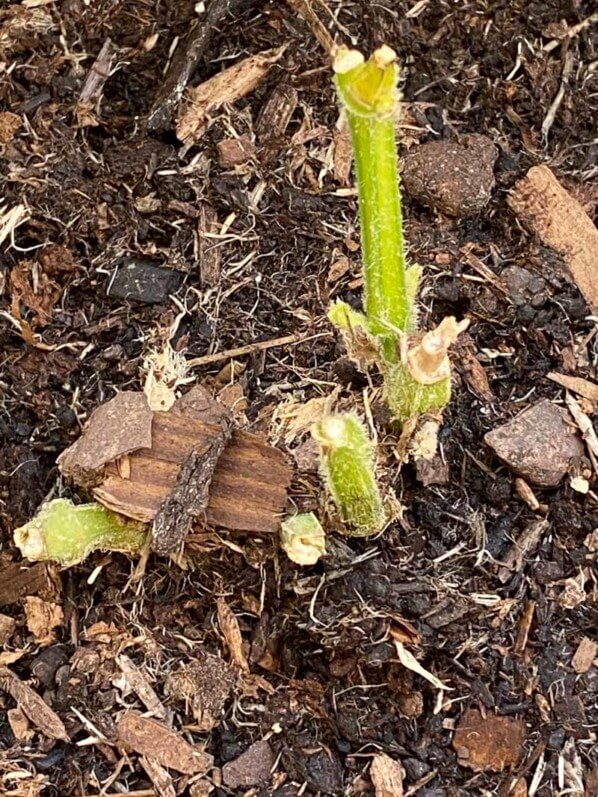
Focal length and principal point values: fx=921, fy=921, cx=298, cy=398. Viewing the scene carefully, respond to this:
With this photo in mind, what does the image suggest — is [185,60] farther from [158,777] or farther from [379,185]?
[158,777]

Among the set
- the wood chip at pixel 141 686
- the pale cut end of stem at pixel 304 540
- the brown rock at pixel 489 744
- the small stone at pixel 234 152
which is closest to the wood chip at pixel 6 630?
the wood chip at pixel 141 686

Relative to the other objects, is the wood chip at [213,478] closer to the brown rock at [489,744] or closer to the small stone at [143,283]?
the small stone at [143,283]

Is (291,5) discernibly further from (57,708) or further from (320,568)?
(57,708)

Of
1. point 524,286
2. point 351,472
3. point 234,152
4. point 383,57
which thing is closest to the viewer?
point 383,57

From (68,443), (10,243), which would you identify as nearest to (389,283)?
(68,443)

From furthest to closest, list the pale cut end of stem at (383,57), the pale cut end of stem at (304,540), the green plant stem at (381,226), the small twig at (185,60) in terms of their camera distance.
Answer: the small twig at (185,60) < the pale cut end of stem at (304,540) < the green plant stem at (381,226) < the pale cut end of stem at (383,57)

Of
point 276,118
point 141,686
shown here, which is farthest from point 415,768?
point 276,118
